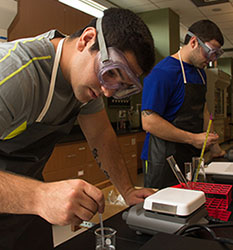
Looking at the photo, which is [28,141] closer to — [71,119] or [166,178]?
[71,119]

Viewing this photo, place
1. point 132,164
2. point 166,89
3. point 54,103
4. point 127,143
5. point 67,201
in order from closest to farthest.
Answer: point 67,201 → point 54,103 → point 166,89 → point 127,143 → point 132,164

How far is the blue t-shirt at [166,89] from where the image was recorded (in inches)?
76.2

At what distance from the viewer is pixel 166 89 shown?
1961 millimetres

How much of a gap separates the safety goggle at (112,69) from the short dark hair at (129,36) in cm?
2

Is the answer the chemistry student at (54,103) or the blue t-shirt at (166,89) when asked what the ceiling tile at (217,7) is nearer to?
the blue t-shirt at (166,89)

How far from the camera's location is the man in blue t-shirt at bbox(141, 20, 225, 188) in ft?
6.35

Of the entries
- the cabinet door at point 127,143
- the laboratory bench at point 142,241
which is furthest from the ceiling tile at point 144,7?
the laboratory bench at point 142,241

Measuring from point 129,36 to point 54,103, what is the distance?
1.30 feet

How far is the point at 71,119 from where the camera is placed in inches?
51.5

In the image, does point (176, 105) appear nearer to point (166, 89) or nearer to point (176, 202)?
point (166, 89)

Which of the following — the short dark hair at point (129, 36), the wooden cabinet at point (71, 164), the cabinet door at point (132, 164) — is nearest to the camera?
the short dark hair at point (129, 36)

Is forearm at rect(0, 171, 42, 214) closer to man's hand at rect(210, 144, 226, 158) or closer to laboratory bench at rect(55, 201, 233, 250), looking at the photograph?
laboratory bench at rect(55, 201, 233, 250)

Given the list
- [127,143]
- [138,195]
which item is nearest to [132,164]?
[127,143]

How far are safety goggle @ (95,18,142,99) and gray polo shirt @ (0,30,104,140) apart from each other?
20cm
